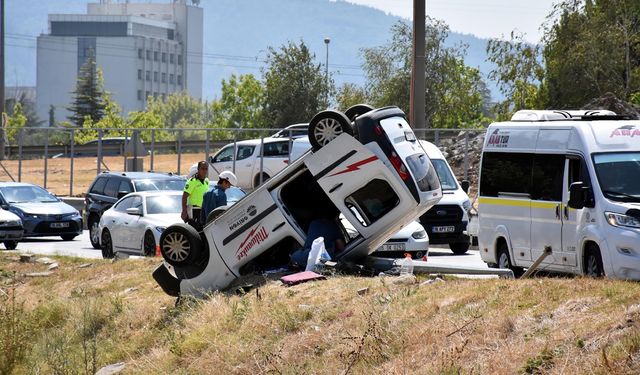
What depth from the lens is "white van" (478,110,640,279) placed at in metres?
15.2

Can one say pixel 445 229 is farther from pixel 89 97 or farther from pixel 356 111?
pixel 89 97

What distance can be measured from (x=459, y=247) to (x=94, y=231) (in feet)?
28.4

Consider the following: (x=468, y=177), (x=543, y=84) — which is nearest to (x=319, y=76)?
(x=543, y=84)

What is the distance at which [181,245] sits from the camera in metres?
15.3

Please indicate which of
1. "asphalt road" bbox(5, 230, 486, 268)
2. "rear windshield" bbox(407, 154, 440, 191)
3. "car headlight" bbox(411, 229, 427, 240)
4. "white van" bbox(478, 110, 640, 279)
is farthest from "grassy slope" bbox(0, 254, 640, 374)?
"asphalt road" bbox(5, 230, 486, 268)

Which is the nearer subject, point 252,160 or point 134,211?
point 134,211

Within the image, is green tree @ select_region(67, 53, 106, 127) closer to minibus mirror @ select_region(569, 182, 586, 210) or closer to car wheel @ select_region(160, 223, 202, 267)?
car wheel @ select_region(160, 223, 202, 267)

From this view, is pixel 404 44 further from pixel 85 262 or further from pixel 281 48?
pixel 85 262

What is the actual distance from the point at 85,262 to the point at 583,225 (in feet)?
32.7

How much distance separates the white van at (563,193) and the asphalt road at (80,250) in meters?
4.38

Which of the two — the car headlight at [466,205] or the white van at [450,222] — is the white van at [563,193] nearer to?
the white van at [450,222]

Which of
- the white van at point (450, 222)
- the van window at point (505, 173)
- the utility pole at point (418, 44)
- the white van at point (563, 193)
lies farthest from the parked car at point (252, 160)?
the white van at point (563, 193)

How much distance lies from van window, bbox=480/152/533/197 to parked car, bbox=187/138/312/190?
19.2 metres

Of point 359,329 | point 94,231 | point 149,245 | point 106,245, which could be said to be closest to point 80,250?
point 94,231
